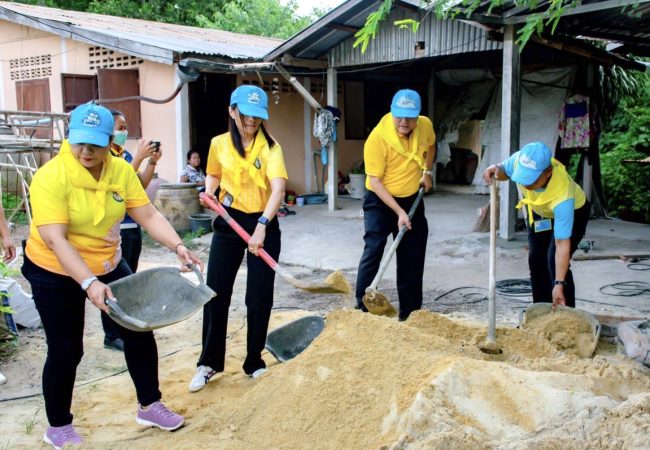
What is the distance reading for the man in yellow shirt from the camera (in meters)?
4.23

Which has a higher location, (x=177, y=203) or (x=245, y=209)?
(x=245, y=209)

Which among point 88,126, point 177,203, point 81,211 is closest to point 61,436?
point 81,211

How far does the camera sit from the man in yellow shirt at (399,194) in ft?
13.9

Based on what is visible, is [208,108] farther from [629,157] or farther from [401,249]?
[401,249]

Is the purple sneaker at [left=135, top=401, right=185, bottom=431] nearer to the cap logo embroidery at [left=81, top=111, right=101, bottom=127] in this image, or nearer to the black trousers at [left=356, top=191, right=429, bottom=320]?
the cap logo embroidery at [left=81, top=111, right=101, bottom=127]

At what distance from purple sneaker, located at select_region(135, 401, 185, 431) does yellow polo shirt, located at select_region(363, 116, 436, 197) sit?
202cm

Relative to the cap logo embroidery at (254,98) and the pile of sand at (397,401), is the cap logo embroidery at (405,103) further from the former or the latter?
the pile of sand at (397,401)

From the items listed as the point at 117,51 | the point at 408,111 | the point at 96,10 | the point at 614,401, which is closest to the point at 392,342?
the point at 614,401

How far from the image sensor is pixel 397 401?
261cm

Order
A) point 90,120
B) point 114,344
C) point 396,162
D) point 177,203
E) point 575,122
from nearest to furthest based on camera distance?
point 90,120 < point 396,162 < point 114,344 < point 575,122 < point 177,203

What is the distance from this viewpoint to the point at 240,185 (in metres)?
3.47

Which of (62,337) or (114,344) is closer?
(62,337)

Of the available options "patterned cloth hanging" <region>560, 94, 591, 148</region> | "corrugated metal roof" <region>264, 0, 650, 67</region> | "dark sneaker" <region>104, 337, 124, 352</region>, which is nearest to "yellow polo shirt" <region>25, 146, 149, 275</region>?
"dark sneaker" <region>104, 337, 124, 352</region>

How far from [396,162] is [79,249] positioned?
2.25m
